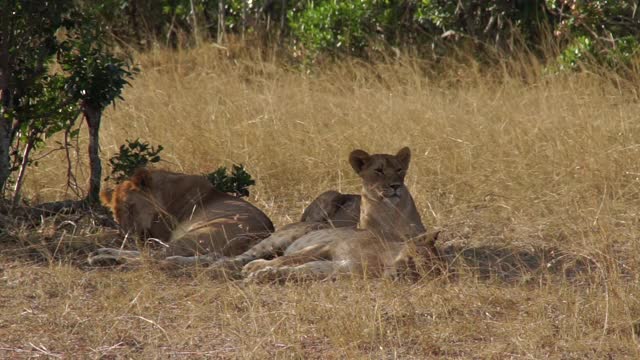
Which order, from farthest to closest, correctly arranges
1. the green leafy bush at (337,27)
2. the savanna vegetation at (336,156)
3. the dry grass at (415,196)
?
the green leafy bush at (337,27)
the savanna vegetation at (336,156)
the dry grass at (415,196)

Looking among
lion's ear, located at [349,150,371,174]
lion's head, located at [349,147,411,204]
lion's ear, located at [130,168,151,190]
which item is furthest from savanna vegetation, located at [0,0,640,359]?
lion's ear, located at [349,150,371,174]

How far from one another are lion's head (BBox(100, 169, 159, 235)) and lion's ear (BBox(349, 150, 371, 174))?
1132 millimetres

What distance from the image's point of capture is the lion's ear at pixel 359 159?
22.6 ft

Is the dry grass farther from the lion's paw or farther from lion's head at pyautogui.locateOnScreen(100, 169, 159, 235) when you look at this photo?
lion's head at pyautogui.locateOnScreen(100, 169, 159, 235)

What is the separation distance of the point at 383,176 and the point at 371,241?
0.57 meters

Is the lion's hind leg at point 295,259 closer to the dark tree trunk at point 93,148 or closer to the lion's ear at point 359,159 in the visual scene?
the lion's ear at point 359,159

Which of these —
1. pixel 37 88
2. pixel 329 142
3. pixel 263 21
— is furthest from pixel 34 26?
pixel 263 21

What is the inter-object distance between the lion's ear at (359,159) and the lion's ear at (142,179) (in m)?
1.17

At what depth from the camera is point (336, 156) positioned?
28.5 feet

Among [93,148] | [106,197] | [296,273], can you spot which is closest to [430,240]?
[296,273]

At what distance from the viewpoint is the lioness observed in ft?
20.2

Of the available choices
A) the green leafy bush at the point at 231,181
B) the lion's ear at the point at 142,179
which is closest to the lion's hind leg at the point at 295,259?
the lion's ear at the point at 142,179

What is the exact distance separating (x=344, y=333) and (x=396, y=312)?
420 millimetres

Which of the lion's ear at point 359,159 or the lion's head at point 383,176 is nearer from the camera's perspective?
the lion's head at point 383,176
